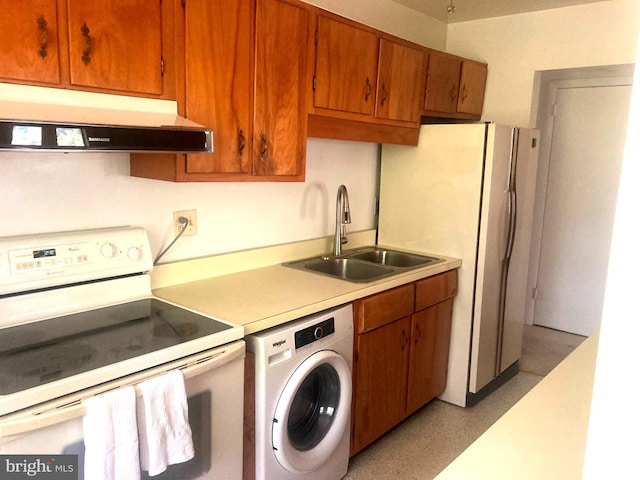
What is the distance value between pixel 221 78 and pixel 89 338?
40.9 inches

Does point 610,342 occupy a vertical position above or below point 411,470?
above

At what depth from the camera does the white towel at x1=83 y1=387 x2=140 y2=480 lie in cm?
128

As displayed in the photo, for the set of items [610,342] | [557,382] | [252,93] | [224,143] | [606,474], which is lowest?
[557,382]

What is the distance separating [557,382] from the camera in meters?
1.38

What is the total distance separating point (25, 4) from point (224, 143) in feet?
2.54

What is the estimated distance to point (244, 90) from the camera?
6.64 ft

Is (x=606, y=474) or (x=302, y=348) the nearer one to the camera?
(x=606, y=474)

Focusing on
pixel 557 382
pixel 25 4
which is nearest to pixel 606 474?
pixel 557 382

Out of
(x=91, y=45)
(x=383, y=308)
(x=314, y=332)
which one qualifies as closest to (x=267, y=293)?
(x=314, y=332)

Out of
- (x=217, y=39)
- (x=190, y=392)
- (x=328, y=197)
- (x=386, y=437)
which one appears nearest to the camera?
(x=190, y=392)

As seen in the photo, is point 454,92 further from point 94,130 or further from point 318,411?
point 94,130

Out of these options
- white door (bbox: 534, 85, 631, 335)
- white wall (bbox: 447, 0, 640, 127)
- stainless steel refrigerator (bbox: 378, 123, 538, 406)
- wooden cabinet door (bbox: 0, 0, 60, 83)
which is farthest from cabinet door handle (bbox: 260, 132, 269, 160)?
white door (bbox: 534, 85, 631, 335)

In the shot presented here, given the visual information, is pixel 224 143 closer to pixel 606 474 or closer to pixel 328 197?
pixel 328 197

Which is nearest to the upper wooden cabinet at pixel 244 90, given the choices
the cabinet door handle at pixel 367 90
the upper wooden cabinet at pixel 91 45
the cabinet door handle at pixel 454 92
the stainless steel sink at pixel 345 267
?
the upper wooden cabinet at pixel 91 45
